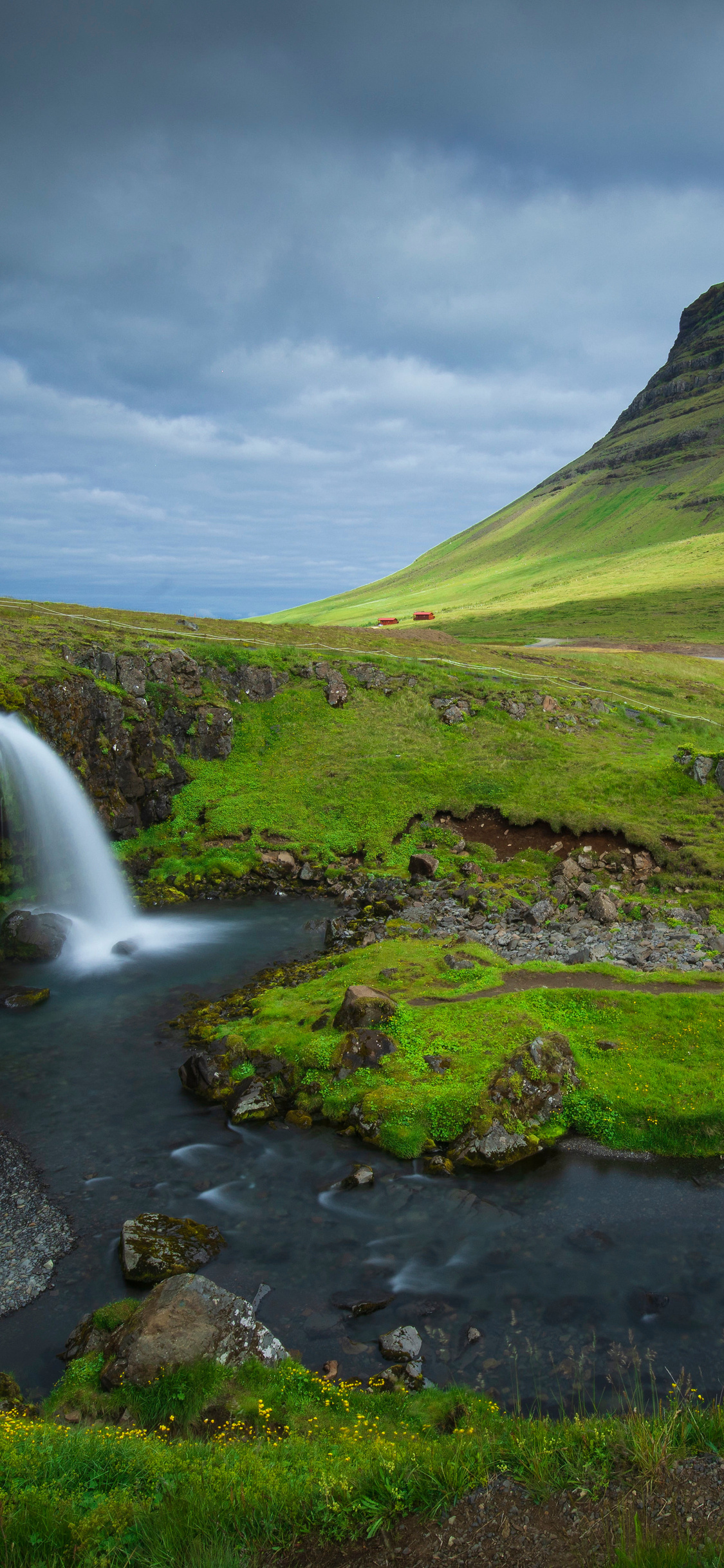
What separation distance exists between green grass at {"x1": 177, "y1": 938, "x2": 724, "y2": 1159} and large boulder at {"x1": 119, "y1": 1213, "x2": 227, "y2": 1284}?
502cm

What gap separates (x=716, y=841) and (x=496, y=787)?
1329 centimetres

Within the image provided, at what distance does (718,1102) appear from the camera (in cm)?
1880

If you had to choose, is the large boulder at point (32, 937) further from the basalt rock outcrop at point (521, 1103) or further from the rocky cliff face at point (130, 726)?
the basalt rock outcrop at point (521, 1103)

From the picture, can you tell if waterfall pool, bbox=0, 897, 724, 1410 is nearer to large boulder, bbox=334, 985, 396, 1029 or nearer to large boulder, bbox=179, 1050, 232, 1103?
large boulder, bbox=179, 1050, 232, 1103

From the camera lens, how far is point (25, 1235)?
1628cm

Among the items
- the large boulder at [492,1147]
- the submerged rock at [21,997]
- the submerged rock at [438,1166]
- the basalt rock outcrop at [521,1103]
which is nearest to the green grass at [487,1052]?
the basalt rock outcrop at [521,1103]

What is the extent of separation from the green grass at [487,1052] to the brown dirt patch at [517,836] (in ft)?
47.5

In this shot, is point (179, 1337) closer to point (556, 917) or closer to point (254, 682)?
point (556, 917)

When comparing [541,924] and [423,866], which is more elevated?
[423,866]

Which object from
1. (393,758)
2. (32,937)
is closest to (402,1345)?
(32,937)

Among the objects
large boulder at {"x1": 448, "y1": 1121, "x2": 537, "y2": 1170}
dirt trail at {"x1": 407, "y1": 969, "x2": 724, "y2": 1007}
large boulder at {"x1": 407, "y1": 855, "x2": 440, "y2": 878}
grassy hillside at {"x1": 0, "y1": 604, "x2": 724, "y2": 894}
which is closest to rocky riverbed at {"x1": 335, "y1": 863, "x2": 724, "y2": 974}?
large boulder at {"x1": 407, "y1": 855, "x2": 440, "y2": 878}

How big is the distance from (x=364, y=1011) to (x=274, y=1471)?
13992 millimetres

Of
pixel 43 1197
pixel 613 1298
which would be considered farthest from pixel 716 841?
pixel 43 1197

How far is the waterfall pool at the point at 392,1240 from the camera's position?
13.0 meters
